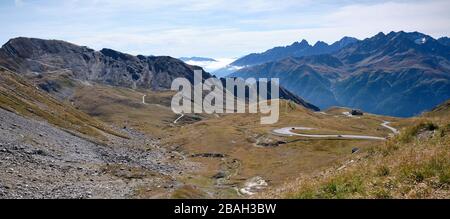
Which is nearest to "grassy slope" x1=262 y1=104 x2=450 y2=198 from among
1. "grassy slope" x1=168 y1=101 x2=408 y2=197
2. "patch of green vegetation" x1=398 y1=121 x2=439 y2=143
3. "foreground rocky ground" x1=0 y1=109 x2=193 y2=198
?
"patch of green vegetation" x1=398 y1=121 x2=439 y2=143

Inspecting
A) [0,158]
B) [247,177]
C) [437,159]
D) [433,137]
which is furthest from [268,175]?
[437,159]

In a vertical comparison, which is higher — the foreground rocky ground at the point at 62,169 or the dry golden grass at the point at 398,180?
the dry golden grass at the point at 398,180

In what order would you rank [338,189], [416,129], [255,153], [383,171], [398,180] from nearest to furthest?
[398,180], [338,189], [383,171], [416,129], [255,153]

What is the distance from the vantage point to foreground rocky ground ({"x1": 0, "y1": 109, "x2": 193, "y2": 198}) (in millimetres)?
59500

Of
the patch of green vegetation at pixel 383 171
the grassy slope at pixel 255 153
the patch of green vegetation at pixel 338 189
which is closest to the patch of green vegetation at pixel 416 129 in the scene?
the patch of green vegetation at pixel 383 171

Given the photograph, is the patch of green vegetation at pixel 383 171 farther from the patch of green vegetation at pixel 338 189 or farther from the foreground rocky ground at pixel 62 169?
the foreground rocky ground at pixel 62 169

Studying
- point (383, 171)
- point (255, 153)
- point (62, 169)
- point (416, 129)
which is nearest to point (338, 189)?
point (383, 171)

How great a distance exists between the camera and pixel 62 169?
253 feet

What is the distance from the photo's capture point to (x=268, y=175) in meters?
108

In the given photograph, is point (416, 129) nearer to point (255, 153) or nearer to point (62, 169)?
point (62, 169)

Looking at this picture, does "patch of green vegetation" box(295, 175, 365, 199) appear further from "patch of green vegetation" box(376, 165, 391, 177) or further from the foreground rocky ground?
the foreground rocky ground

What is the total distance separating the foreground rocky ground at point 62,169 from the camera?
195ft
